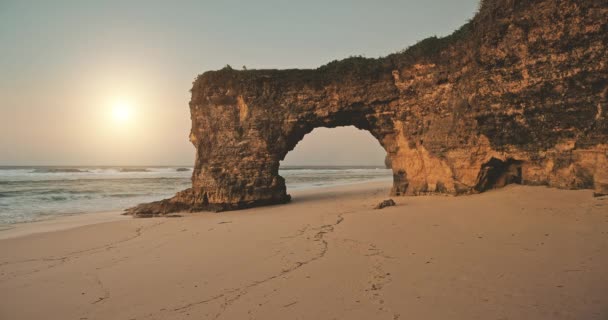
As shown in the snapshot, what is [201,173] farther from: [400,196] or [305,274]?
[305,274]

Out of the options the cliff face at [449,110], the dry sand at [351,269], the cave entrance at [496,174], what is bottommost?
the dry sand at [351,269]

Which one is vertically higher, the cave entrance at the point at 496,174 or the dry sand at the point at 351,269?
the cave entrance at the point at 496,174

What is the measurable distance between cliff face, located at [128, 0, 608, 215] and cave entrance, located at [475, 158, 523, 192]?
3 cm

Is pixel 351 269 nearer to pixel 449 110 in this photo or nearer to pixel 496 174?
pixel 496 174

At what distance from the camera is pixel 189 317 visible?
11.3ft

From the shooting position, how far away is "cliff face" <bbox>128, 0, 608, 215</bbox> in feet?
25.1

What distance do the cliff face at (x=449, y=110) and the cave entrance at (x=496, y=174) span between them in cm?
3

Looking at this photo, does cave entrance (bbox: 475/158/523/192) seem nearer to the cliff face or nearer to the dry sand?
the cliff face

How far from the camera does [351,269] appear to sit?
440 centimetres

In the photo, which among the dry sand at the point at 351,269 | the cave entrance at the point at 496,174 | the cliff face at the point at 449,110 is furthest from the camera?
the cave entrance at the point at 496,174

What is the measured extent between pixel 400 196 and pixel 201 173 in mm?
7862

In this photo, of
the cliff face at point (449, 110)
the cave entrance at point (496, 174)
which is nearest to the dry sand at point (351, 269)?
the cliff face at point (449, 110)

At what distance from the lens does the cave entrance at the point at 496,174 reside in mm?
9594

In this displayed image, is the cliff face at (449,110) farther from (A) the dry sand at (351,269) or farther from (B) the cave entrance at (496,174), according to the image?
(A) the dry sand at (351,269)
